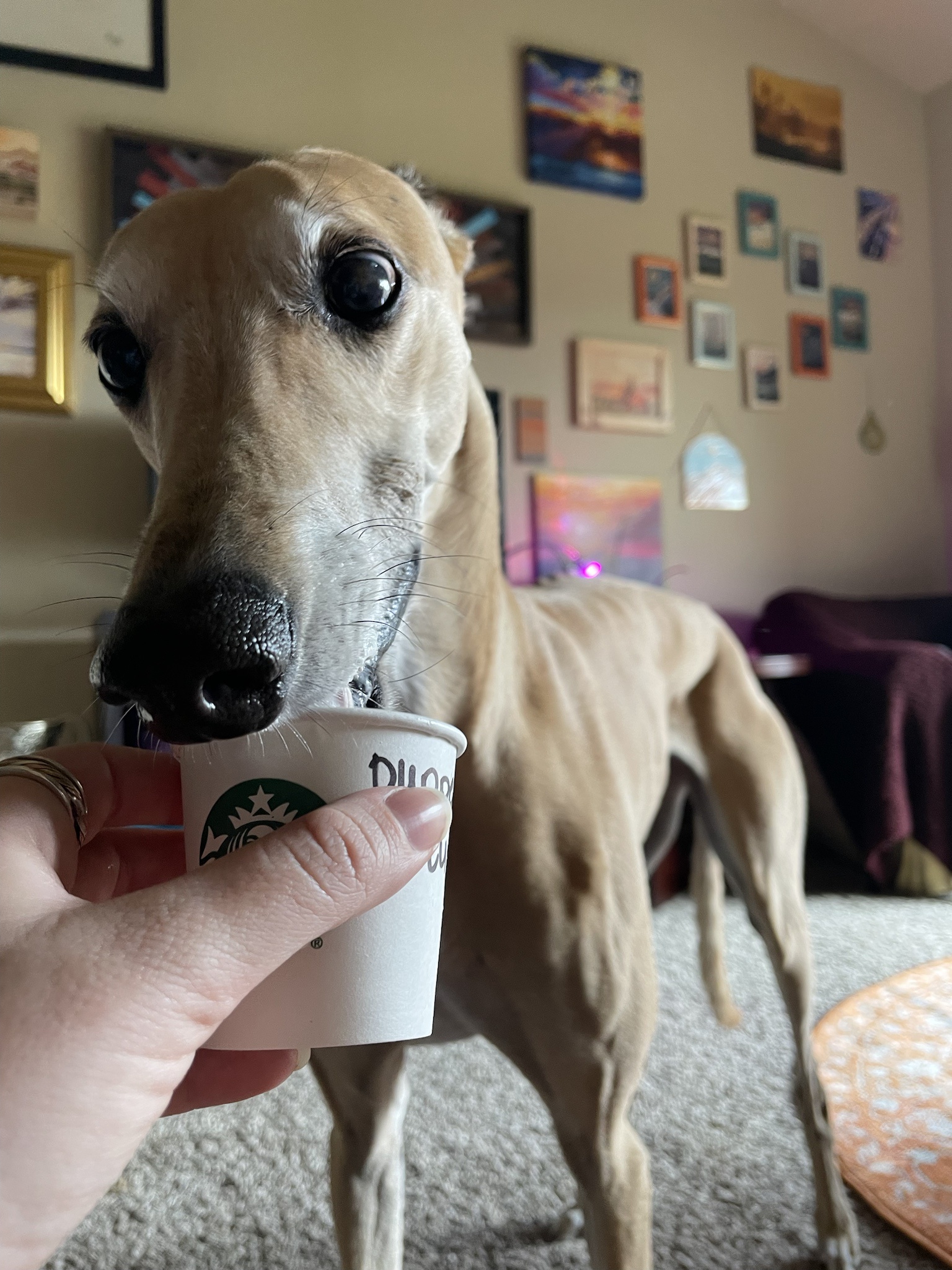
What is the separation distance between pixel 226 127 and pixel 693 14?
1.94 m

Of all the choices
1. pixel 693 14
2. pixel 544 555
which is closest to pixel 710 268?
pixel 693 14

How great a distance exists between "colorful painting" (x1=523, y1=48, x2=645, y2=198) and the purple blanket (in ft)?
6.28

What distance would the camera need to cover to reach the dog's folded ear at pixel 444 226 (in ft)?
2.88

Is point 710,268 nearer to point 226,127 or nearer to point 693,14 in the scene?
point 693,14

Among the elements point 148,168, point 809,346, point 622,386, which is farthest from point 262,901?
point 809,346

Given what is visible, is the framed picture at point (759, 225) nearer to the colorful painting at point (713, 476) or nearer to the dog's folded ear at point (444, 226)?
the colorful painting at point (713, 476)

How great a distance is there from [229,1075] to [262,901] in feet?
0.84

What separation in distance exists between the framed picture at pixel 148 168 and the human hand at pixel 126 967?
2576 mm

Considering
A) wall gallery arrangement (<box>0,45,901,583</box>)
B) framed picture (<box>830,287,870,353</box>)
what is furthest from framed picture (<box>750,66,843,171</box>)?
framed picture (<box>830,287,870,353</box>)

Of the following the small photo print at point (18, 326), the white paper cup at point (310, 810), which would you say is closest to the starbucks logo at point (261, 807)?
the white paper cup at point (310, 810)

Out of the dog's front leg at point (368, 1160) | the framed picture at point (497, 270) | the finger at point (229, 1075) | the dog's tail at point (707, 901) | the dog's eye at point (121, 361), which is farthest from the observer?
the framed picture at point (497, 270)

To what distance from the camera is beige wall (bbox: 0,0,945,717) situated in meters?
2.46

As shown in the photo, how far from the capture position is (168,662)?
374 millimetres

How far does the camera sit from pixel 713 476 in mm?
3311
